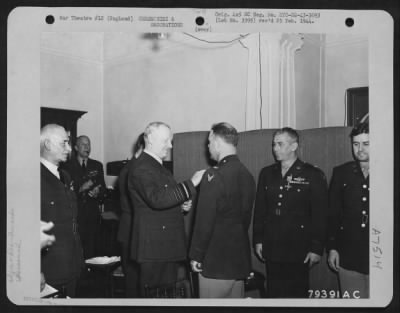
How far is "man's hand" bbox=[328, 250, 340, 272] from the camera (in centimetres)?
87

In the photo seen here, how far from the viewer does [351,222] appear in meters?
0.87

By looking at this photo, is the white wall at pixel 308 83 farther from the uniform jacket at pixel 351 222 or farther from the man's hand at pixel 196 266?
the man's hand at pixel 196 266

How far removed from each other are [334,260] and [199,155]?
353mm

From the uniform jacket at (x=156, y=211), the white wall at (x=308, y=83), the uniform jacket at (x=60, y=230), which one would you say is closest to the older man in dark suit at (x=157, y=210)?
the uniform jacket at (x=156, y=211)

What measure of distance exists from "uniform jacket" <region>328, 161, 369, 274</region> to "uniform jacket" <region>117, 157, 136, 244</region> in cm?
41

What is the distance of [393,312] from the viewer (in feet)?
2.88

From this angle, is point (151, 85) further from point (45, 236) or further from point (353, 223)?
point (353, 223)

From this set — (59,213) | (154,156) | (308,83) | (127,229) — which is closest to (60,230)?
(59,213)

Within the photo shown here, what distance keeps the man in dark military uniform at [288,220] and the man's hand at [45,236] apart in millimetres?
416

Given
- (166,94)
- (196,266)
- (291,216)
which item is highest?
(166,94)

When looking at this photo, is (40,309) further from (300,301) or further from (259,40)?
(259,40)

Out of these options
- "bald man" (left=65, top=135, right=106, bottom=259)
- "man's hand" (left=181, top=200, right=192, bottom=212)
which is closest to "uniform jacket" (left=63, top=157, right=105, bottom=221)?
"bald man" (left=65, top=135, right=106, bottom=259)

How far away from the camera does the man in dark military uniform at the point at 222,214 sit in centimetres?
86

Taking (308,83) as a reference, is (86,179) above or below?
below
